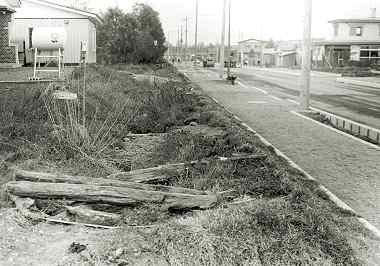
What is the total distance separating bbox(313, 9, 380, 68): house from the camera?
2749 inches

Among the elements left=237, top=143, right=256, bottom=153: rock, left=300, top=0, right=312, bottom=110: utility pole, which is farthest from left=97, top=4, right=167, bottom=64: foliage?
left=237, top=143, right=256, bottom=153: rock

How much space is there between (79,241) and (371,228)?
3069 millimetres

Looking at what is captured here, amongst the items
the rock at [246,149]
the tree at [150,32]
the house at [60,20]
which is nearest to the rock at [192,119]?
the rock at [246,149]

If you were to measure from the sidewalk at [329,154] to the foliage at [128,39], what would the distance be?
1201 inches

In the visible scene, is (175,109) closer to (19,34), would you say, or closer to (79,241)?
(79,241)

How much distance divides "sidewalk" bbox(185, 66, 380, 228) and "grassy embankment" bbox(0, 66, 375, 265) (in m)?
0.43

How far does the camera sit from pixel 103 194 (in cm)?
605

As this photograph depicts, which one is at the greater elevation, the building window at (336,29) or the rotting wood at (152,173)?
the building window at (336,29)

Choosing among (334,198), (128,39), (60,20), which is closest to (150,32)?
(128,39)

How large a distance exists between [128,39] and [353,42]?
33231mm

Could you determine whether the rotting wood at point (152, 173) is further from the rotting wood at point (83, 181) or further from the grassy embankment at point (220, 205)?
the rotting wood at point (83, 181)

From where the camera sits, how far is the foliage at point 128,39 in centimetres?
4831

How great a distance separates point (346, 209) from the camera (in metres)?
6.71

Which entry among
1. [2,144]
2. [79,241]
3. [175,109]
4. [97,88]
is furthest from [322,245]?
[97,88]
